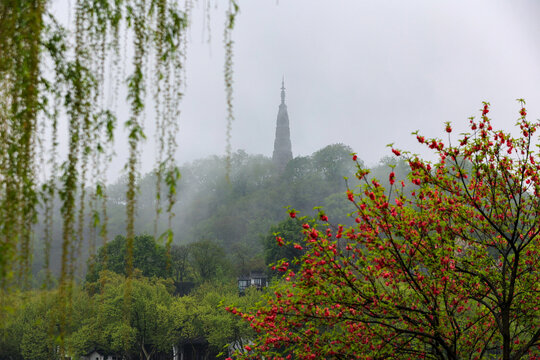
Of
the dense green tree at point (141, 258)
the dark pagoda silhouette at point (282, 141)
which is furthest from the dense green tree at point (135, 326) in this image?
the dark pagoda silhouette at point (282, 141)

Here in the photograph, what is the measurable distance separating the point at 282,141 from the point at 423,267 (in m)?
145

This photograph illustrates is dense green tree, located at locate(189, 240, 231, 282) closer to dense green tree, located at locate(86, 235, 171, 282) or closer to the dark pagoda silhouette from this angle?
dense green tree, located at locate(86, 235, 171, 282)

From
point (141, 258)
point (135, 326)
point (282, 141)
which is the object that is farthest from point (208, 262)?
point (282, 141)

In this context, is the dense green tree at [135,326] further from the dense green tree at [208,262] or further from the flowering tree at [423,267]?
the flowering tree at [423,267]

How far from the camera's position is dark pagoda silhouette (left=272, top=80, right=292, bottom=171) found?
150238 millimetres

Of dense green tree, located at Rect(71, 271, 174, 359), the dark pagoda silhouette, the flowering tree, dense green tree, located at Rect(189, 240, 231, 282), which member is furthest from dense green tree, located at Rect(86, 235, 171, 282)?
the dark pagoda silhouette

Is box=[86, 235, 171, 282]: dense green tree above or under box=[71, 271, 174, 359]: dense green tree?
above

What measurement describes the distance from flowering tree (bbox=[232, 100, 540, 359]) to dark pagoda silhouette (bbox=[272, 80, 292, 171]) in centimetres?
13313

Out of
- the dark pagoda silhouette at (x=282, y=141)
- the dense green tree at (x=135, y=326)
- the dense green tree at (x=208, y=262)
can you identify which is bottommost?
the dense green tree at (x=135, y=326)

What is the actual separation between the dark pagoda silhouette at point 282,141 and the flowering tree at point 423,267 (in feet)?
437

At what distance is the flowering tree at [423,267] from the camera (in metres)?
9.17

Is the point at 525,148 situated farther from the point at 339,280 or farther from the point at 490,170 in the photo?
the point at 339,280

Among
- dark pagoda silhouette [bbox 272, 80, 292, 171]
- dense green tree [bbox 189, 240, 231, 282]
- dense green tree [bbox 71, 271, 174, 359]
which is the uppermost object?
dark pagoda silhouette [bbox 272, 80, 292, 171]

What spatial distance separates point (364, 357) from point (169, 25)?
7561 mm
